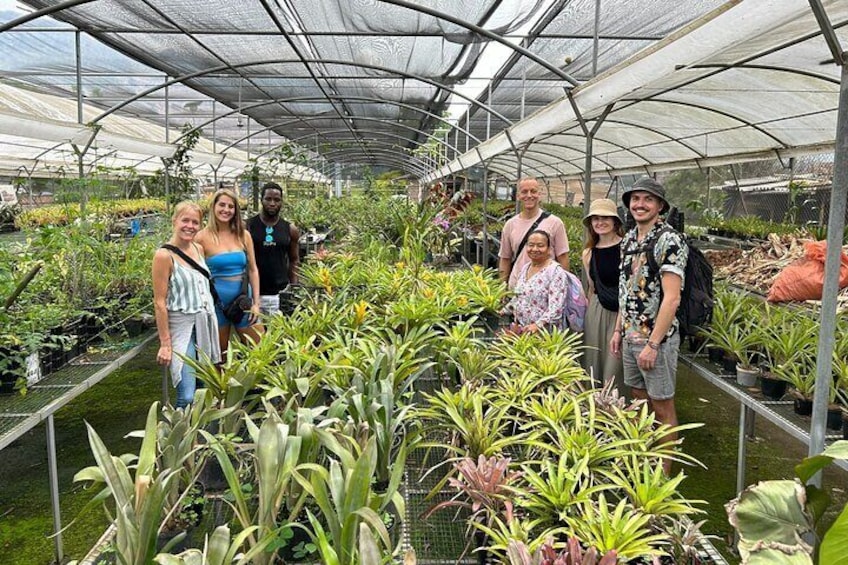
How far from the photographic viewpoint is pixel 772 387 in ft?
9.22

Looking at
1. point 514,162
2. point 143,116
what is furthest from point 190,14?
point 514,162

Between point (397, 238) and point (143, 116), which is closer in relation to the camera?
point (397, 238)

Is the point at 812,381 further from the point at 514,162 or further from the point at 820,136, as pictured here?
the point at 514,162

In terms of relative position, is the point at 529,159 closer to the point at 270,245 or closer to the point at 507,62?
the point at 507,62

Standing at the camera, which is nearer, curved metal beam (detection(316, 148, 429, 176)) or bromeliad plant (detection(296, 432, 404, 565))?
bromeliad plant (detection(296, 432, 404, 565))

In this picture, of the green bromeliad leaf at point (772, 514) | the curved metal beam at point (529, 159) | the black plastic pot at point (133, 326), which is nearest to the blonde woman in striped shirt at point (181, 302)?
the black plastic pot at point (133, 326)

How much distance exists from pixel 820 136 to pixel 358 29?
13.1 feet

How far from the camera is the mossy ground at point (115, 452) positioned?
2.96 metres

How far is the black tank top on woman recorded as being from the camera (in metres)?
3.31

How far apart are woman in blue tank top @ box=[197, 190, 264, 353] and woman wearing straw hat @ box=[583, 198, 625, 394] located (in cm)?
189

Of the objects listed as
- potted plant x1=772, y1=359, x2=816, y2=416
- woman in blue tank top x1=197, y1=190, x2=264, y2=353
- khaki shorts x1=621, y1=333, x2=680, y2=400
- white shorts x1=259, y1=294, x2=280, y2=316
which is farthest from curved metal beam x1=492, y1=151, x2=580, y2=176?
potted plant x1=772, y1=359, x2=816, y2=416

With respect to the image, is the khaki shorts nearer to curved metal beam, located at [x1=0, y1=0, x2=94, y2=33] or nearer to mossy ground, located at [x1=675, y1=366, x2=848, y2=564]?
mossy ground, located at [x1=675, y1=366, x2=848, y2=564]

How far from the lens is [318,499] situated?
4.68 feet

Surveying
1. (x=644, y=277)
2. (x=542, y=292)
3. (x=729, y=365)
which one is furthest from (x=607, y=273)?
(x=729, y=365)
